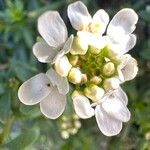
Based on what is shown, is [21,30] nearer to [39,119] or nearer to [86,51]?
[39,119]

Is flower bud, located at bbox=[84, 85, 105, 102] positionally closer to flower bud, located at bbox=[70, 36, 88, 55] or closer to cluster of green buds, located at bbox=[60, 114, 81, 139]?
flower bud, located at bbox=[70, 36, 88, 55]

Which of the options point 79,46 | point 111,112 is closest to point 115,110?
point 111,112

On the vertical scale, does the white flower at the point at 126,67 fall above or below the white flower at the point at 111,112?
above

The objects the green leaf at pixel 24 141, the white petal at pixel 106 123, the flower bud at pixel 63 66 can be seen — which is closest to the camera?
the flower bud at pixel 63 66

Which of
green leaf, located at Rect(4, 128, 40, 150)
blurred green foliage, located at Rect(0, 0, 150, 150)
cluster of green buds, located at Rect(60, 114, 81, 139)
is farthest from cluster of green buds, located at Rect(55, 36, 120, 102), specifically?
cluster of green buds, located at Rect(60, 114, 81, 139)

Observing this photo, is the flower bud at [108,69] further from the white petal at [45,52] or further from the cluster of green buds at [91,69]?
the white petal at [45,52]

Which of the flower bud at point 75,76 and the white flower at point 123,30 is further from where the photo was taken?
the white flower at point 123,30

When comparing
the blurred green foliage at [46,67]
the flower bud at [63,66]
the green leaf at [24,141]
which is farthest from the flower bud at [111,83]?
the blurred green foliage at [46,67]
